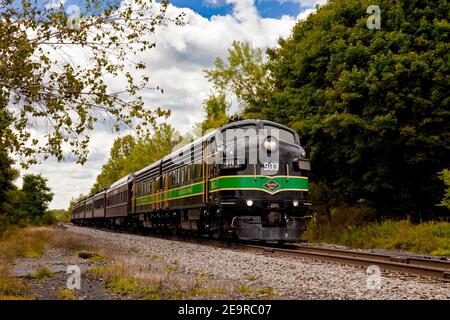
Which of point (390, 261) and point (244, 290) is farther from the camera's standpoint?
point (390, 261)

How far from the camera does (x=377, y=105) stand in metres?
22.9

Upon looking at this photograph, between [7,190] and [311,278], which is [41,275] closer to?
[311,278]

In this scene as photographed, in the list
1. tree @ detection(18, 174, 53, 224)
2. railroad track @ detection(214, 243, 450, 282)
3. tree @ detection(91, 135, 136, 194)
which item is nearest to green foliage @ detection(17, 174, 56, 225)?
tree @ detection(18, 174, 53, 224)

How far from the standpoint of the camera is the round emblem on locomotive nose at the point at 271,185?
56.6 ft

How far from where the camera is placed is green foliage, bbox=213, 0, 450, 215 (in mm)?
22266

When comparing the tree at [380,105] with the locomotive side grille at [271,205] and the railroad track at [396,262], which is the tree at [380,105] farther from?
the railroad track at [396,262]

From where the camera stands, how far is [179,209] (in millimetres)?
23234

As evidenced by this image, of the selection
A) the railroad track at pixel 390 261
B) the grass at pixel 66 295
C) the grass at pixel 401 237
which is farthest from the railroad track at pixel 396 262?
the grass at pixel 66 295

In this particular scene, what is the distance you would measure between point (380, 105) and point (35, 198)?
189ft

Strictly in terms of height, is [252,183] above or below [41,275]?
above

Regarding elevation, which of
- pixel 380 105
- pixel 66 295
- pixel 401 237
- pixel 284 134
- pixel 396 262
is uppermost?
pixel 380 105

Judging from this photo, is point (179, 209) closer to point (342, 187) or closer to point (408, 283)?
point (342, 187)

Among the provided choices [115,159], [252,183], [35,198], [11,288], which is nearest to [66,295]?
[11,288]

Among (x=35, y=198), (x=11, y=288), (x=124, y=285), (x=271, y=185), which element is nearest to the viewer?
(x=11, y=288)
